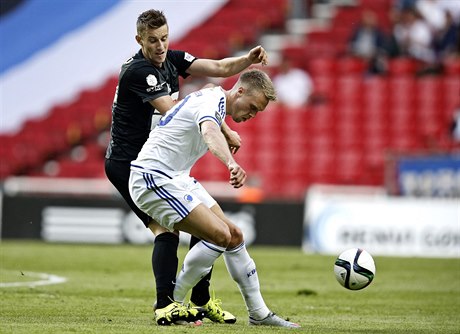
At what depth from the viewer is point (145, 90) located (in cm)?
749

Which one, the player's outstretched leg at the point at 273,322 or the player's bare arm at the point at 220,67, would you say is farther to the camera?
the player's bare arm at the point at 220,67

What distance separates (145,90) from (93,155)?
15576 millimetres

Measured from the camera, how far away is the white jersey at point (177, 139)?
7.10 metres

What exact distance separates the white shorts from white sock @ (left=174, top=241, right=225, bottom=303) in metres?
0.26

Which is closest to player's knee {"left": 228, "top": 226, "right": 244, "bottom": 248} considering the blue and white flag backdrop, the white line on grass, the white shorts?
the white shorts

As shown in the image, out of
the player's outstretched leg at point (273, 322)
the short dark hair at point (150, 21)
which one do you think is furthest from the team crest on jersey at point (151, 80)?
the player's outstretched leg at point (273, 322)

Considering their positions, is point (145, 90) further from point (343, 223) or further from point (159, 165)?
point (343, 223)

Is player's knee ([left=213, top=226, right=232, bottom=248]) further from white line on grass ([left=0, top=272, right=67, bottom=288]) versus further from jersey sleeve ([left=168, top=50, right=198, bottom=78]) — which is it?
white line on grass ([left=0, top=272, right=67, bottom=288])

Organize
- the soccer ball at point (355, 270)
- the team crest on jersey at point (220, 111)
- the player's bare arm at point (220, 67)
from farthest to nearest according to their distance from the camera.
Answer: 1. the player's bare arm at point (220, 67)
2. the soccer ball at point (355, 270)
3. the team crest on jersey at point (220, 111)

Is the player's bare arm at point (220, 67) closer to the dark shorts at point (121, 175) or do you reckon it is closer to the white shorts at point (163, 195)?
the dark shorts at point (121, 175)

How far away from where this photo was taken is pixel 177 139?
715cm

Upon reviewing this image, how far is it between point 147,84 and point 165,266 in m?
1.39

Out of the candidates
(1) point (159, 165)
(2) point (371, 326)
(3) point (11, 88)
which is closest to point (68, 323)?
(1) point (159, 165)

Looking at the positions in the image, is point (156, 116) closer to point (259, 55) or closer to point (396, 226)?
point (259, 55)
